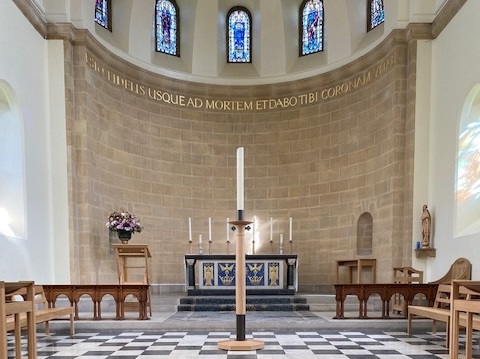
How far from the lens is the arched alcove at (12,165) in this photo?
6570 mm

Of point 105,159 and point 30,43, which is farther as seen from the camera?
point 105,159

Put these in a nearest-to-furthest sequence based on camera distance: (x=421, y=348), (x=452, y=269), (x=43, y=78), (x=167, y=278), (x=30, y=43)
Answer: (x=421, y=348) → (x=452, y=269) → (x=30, y=43) → (x=43, y=78) → (x=167, y=278)

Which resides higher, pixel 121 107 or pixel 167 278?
pixel 121 107

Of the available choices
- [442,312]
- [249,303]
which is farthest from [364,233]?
[442,312]

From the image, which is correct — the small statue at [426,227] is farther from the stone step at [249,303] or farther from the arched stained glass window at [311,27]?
the arched stained glass window at [311,27]

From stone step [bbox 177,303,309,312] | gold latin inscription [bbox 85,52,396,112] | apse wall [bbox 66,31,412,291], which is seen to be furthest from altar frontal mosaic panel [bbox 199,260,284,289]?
gold latin inscription [bbox 85,52,396,112]

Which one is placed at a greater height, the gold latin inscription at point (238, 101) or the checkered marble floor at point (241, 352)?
the gold latin inscription at point (238, 101)

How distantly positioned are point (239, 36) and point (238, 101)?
172 centimetres

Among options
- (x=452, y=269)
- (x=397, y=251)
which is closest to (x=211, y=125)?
(x=397, y=251)

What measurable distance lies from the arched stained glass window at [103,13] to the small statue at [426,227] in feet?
24.7

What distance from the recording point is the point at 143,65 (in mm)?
10094

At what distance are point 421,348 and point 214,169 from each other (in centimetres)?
683

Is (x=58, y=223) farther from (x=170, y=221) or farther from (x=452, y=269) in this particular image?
→ (x=452, y=269)

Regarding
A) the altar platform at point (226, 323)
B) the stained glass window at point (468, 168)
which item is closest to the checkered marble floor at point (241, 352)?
the altar platform at point (226, 323)
